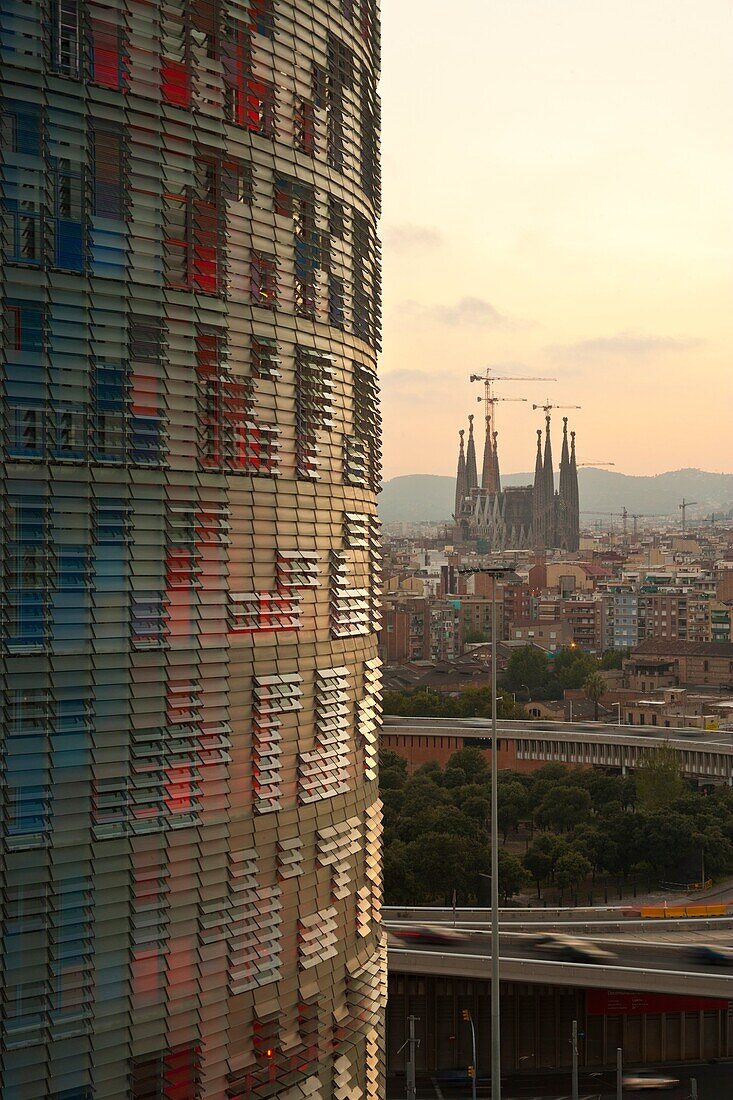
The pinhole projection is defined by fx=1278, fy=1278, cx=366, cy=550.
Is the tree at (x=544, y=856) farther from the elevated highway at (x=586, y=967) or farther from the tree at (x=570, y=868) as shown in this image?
the elevated highway at (x=586, y=967)

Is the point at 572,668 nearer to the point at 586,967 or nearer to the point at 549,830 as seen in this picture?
the point at 549,830

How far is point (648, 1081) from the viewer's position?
3766 centimetres

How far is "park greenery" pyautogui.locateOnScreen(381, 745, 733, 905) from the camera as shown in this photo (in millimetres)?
49875

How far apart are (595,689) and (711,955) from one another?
211 ft

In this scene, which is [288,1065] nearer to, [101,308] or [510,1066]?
[101,308]

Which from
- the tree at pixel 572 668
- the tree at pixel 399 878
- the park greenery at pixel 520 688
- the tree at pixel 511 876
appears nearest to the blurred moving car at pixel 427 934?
the tree at pixel 399 878

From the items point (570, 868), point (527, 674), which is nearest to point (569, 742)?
point (570, 868)

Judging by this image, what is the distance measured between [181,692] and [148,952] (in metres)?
2.46

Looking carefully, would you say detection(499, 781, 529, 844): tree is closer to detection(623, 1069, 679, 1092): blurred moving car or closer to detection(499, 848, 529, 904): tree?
detection(499, 848, 529, 904): tree

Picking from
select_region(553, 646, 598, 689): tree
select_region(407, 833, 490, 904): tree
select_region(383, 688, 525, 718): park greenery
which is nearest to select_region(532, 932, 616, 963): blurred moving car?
select_region(407, 833, 490, 904): tree

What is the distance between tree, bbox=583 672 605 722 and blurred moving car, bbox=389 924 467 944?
6102 cm

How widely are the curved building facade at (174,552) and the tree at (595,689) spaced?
8743 centimetres

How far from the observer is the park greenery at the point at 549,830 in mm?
49875

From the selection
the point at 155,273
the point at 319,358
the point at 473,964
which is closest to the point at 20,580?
the point at 155,273
